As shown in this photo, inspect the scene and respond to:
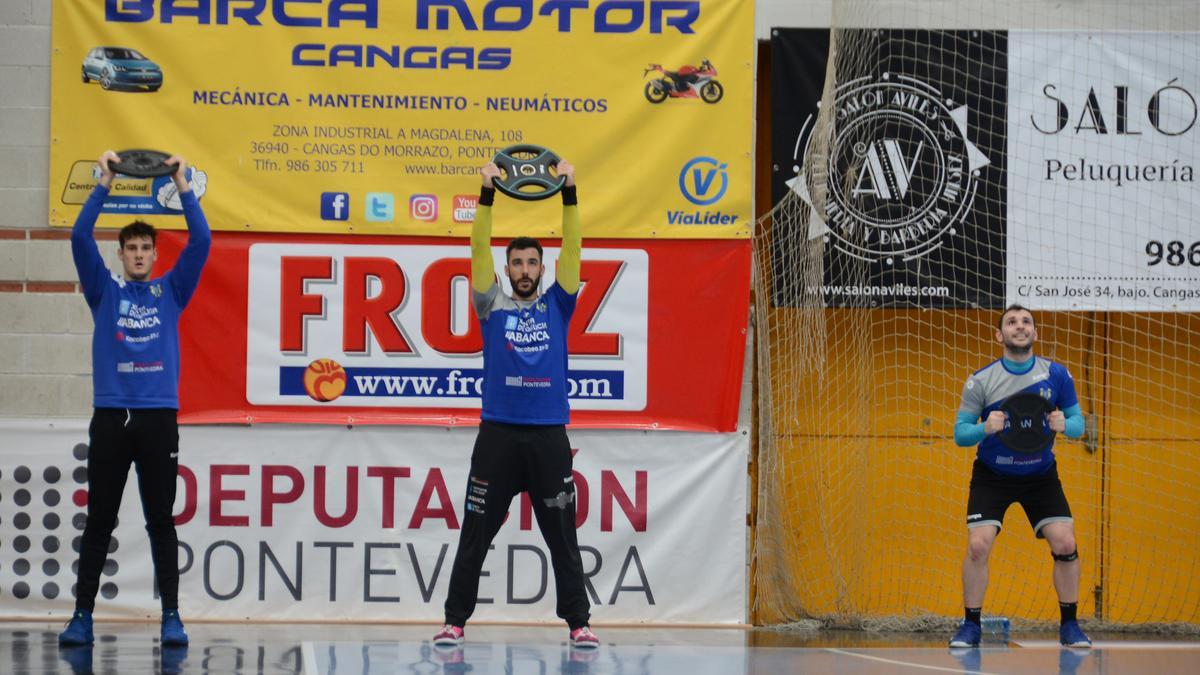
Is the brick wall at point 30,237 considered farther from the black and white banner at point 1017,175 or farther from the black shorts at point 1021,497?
the black shorts at point 1021,497

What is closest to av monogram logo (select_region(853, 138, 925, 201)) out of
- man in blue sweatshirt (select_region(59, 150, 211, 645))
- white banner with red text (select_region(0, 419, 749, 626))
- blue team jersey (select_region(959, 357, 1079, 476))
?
blue team jersey (select_region(959, 357, 1079, 476))

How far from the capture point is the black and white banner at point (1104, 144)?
30.5 ft

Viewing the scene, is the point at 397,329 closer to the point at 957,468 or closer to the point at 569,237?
the point at 569,237

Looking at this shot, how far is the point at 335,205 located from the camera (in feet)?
30.1

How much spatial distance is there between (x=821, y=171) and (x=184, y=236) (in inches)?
163

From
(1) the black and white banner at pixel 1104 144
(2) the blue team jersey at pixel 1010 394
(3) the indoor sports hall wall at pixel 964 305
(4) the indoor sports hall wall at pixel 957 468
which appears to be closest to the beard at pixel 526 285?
(3) the indoor sports hall wall at pixel 964 305

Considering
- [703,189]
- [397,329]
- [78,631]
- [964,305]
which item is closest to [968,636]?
[964,305]

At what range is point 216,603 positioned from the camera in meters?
9.02

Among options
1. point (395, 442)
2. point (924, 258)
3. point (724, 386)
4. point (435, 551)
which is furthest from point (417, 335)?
point (924, 258)

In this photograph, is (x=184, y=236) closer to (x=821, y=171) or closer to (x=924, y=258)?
(x=821, y=171)

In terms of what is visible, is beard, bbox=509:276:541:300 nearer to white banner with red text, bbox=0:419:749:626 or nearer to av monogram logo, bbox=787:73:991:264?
white banner with red text, bbox=0:419:749:626

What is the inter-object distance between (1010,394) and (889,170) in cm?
189

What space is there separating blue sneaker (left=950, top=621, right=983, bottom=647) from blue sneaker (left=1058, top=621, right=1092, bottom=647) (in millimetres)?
540

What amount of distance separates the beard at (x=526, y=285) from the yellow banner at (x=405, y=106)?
6.16 feet
